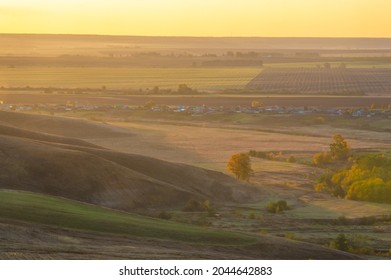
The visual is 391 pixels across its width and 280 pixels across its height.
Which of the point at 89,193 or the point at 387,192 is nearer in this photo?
the point at 89,193

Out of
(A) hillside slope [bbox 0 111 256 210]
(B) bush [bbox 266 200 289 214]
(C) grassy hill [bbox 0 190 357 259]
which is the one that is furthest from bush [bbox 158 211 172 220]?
(B) bush [bbox 266 200 289 214]

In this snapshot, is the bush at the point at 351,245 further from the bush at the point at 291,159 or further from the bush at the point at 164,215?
the bush at the point at 291,159

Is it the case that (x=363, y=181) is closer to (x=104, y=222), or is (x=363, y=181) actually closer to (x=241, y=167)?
(x=241, y=167)

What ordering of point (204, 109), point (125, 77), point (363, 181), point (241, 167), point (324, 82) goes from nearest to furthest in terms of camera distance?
point (363, 181), point (241, 167), point (204, 109), point (324, 82), point (125, 77)

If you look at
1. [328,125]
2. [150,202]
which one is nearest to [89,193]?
[150,202]

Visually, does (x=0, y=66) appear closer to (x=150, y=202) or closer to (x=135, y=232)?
(x=150, y=202)

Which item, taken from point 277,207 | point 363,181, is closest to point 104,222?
point 277,207

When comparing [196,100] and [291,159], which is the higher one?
[196,100]
